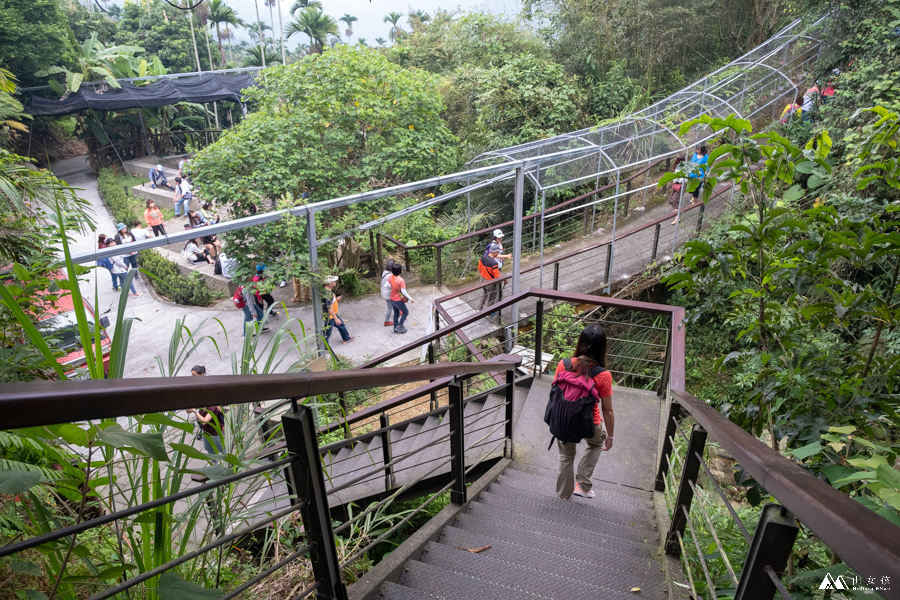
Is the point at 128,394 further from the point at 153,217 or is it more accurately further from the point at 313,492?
the point at 153,217

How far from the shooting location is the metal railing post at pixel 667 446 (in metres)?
2.82

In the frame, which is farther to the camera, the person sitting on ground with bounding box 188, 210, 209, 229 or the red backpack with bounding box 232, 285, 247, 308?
the person sitting on ground with bounding box 188, 210, 209, 229

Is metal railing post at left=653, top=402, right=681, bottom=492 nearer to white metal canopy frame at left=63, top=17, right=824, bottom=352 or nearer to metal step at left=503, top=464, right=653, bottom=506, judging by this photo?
metal step at left=503, top=464, right=653, bottom=506

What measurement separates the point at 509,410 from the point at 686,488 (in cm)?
160

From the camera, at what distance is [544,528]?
3.08 meters

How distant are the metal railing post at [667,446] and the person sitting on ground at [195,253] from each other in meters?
12.6

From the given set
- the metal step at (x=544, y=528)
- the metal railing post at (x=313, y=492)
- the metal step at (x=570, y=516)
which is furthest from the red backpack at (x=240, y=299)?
the metal railing post at (x=313, y=492)

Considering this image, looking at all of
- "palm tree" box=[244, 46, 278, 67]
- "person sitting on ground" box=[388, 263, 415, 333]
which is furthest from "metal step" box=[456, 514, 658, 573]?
"palm tree" box=[244, 46, 278, 67]

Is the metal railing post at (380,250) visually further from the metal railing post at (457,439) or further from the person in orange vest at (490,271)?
the metal railing post at (457,439)

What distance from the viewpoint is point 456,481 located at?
2926mm

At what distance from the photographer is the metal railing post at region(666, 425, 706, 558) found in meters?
2.15

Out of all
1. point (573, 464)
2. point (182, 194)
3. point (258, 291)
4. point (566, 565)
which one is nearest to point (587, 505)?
point (573, 464)

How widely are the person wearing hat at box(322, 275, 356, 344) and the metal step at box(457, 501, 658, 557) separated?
4615mm

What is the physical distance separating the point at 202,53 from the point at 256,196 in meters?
27.2
